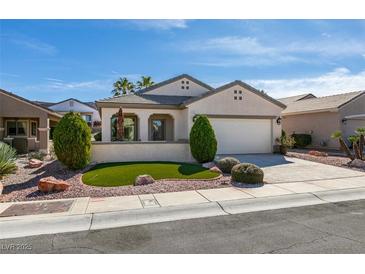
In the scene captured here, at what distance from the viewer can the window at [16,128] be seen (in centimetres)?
2041

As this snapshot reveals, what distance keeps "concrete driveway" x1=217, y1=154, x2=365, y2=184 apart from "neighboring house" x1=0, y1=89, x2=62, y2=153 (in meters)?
15.0

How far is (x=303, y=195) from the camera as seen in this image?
25.8ft

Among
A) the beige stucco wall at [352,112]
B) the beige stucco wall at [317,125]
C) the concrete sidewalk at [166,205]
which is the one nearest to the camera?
the concrete sidewalk at [166,205]

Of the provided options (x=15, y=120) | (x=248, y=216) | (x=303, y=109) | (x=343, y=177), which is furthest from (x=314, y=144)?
(x=15, y=120)

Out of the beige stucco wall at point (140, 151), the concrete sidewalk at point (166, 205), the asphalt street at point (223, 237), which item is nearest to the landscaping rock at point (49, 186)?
the concrete sidewalk at point (166, 205)

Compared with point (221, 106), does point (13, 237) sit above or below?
below

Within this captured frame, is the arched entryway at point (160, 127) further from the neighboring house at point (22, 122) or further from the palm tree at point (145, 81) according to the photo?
the palm tree at point (145, 81)

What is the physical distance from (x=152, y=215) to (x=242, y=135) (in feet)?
39.4

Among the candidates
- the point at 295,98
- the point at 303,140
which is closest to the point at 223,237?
the point at 303,140

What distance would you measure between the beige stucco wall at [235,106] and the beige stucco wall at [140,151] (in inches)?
78.6

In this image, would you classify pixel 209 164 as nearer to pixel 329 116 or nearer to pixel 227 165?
pixel 227 165

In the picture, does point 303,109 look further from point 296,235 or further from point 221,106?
point 296,235

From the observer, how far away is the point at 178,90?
1902cm

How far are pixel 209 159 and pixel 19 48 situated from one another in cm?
977
